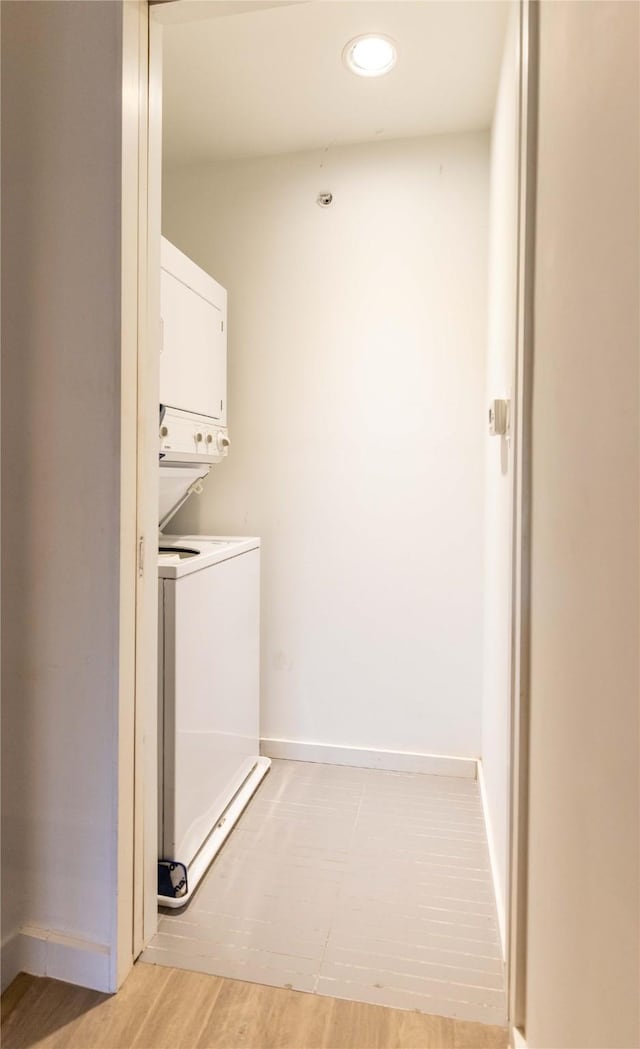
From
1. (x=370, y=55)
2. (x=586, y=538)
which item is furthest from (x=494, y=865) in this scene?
(x=370, y=55)

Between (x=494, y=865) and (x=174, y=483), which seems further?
(x=174, y=483)

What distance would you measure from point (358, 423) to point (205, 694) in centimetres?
117

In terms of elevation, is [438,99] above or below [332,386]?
above

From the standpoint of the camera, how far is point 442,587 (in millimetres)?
2258

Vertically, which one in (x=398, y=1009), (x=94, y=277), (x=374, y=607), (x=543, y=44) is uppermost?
(x=543, y=44)

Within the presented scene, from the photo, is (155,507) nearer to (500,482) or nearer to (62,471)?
(62,471)

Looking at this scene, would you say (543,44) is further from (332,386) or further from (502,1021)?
(502,1021)

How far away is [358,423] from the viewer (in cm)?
231

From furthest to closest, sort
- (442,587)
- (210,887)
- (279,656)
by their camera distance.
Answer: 1. (279,656)
2. (442,587)
3. (210,887)

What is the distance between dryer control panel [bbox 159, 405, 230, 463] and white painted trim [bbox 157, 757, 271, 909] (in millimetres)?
1161

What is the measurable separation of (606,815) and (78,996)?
125cm

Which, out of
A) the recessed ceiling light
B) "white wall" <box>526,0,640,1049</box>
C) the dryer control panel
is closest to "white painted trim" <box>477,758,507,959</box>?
"white wall" <box>526,0,640,1049</box>

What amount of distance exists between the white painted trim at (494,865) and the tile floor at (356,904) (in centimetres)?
3

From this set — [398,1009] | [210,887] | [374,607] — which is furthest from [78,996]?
[374,607]
